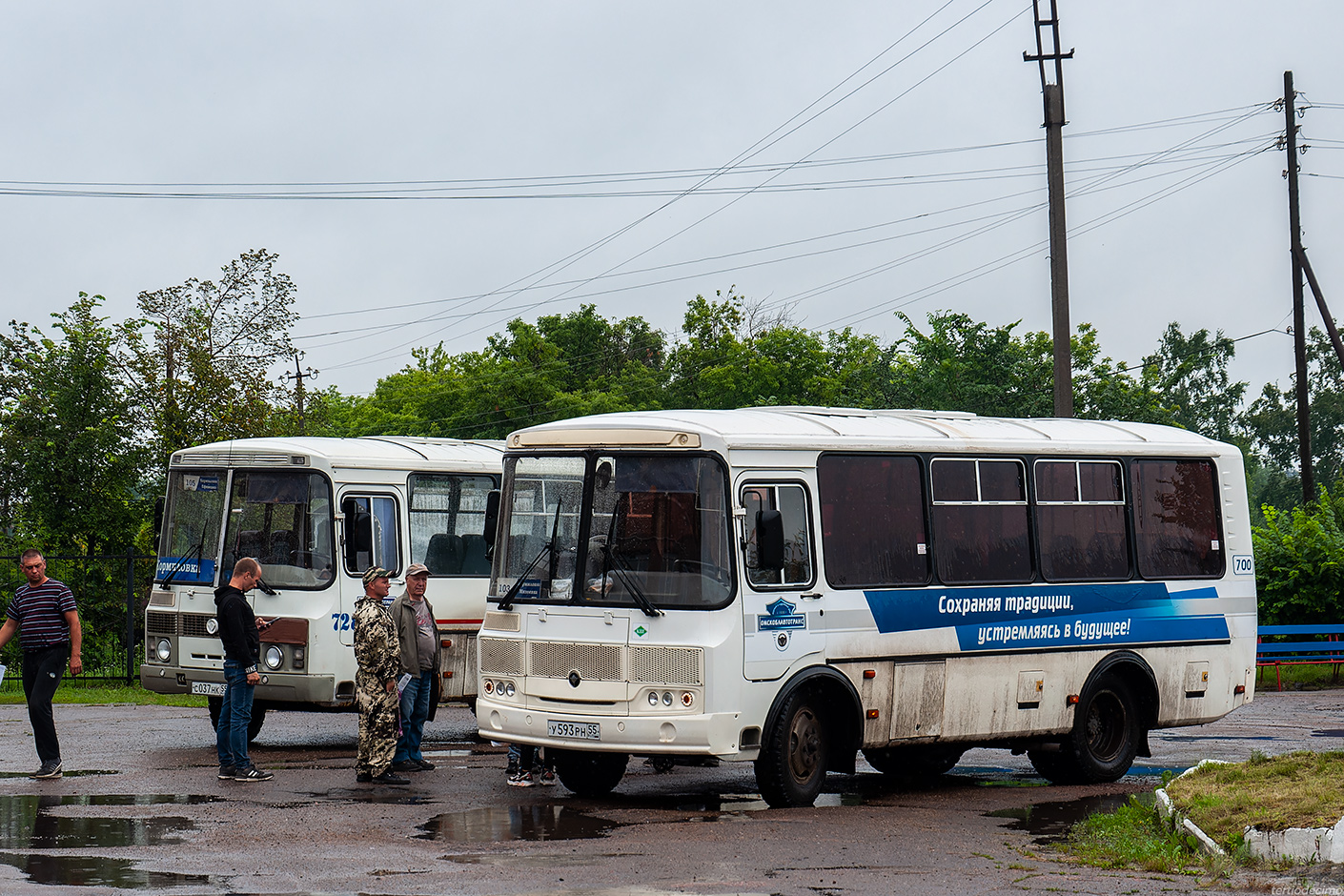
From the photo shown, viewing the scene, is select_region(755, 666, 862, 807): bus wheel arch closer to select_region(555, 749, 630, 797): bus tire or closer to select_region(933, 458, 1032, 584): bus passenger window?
select_region(555, 749, 630, 797): bus tire

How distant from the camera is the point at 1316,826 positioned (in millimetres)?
8672

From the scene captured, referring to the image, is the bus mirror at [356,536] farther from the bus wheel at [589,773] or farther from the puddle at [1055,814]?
the puddle at [1055,814]

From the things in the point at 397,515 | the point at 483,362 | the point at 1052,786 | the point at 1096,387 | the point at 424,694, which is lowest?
the point at 1052,786

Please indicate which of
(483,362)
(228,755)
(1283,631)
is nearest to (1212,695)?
(228,755)

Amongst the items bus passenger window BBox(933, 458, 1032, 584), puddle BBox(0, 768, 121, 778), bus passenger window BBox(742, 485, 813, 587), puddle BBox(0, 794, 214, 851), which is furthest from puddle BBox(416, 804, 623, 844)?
puddle BBox(0, 768, 121, 778)

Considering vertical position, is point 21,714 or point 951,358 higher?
point 951,358

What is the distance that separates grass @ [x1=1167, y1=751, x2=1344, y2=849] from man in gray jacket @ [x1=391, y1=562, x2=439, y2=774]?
259 inches

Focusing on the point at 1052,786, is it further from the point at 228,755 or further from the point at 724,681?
the point at 228,755

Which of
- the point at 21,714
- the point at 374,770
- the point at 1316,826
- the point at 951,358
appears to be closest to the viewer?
the point at 1316,826

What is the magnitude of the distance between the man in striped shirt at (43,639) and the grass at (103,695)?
8.01 metres

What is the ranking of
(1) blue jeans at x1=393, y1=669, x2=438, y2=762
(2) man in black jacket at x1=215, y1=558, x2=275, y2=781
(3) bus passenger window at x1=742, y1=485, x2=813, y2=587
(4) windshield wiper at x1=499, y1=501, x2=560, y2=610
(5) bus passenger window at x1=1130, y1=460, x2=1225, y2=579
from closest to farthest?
(3) bus passenger window at x1=742, y1=485, x2=813, y2=587
(4) windshield wiper at x1=499, y1=501, x2=560, y2=610
(2) man in black jacket at x1=215, y1=558, x2=275, y2=781
(1) blue jeans at x1=393, y1=669, x2=438, y2=762
(5) bus passenger window at x1=1130, y1=460, x2=1225, y2=579

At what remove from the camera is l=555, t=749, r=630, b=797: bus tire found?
1240 cm

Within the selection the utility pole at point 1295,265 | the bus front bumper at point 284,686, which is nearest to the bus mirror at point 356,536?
the bus front bumper at point 284,686

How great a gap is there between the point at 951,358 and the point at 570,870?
35004 millimetres
